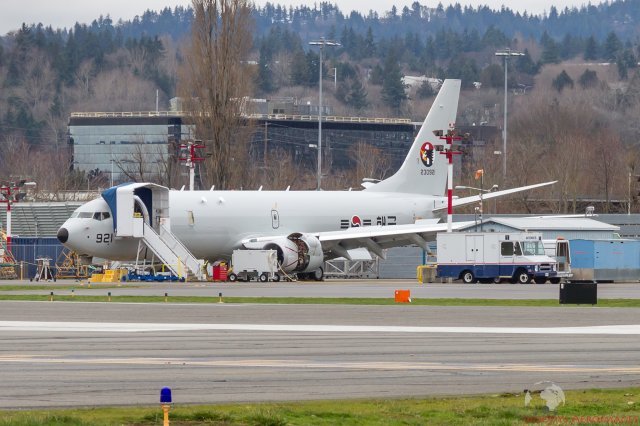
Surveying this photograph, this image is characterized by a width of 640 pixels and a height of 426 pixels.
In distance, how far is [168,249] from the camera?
223 ft

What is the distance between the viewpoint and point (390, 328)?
3600 cm

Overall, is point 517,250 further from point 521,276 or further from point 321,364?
point 321,364

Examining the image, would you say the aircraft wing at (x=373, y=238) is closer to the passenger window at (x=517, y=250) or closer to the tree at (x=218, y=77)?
the passenger window at (x=517, y=250)

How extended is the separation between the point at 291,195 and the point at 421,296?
889 inches

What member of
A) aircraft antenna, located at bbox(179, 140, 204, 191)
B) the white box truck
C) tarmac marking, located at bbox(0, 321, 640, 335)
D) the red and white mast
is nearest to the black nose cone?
the white box truck

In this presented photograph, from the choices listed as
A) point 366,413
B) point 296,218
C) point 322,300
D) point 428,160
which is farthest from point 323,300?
point 428,160

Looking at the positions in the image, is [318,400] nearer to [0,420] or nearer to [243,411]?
[243,411]

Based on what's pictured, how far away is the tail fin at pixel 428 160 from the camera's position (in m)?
79.0

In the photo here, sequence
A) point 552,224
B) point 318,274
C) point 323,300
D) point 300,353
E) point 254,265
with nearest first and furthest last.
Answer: point 300,353 → point 323,300 → point 254,265 → point 318,274 → point 552,224

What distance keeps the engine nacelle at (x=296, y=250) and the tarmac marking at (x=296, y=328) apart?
3275 cm

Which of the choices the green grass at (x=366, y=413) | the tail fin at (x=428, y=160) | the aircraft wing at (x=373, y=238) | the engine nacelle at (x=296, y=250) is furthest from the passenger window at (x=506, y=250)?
Result: the green grass at (x=366, y=413)

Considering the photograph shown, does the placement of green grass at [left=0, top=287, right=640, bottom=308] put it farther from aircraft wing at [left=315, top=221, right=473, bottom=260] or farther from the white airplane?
aircraft wing at [left=315, top=221, right=473, bottom=260]

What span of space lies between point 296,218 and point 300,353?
150ft

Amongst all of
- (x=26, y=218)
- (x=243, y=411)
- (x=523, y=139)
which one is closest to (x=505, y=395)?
(x=243, y=411)
